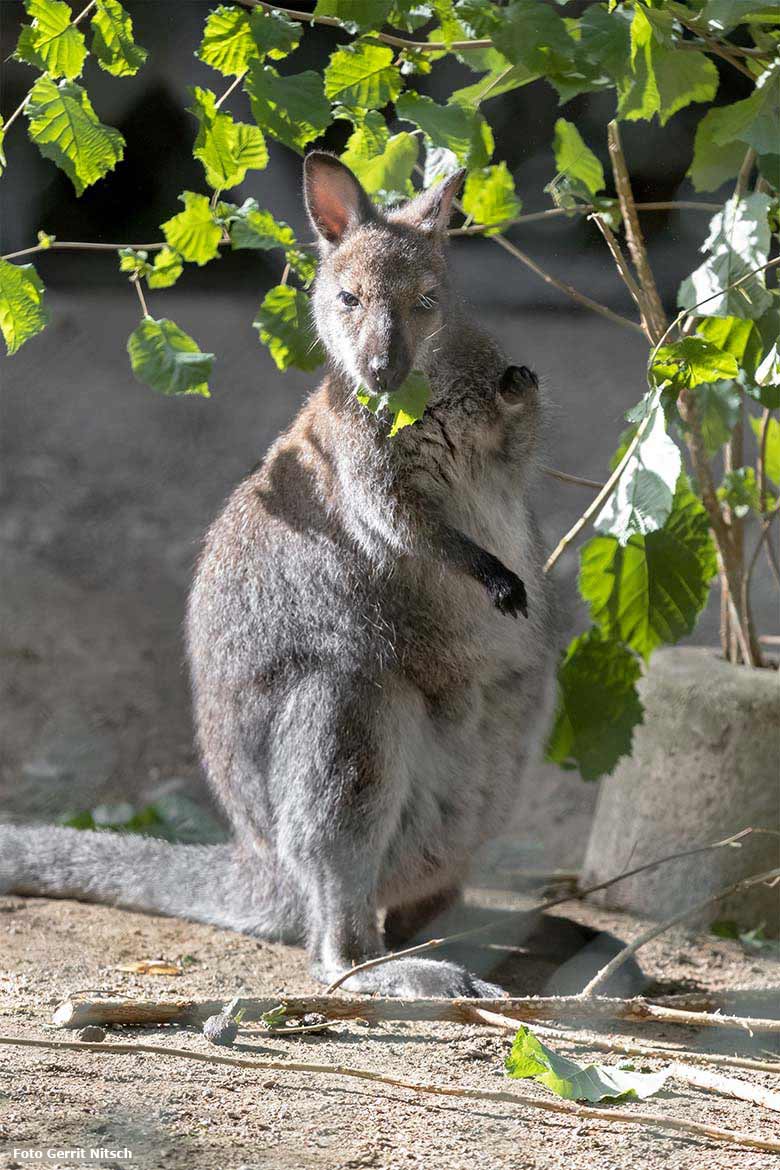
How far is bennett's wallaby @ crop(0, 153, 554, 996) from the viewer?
11.6 ft

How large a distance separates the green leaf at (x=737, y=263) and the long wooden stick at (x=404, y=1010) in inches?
63.0

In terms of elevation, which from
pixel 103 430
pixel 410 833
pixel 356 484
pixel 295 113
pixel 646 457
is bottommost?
pixel 103 430

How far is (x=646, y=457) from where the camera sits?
9.33ft

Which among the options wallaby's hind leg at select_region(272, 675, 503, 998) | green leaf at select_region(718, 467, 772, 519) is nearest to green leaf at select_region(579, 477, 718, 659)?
green leaf at select_region(718, 467, 772, 519)

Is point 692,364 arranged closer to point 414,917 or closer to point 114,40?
point 114,40

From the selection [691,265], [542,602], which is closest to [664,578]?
[542,602]

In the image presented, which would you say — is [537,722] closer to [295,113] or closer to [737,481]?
[737,481]

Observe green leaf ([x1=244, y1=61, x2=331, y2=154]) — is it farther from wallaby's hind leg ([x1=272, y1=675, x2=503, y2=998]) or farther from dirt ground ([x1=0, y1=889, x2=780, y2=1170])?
dirt ground ([x1=0, y1=889, x2=780, y2=1170])

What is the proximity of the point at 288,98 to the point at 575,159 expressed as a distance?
3.69 feet

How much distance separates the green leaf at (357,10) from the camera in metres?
3.13

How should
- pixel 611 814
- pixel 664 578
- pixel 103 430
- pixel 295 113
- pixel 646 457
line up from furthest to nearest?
1. pixel 103 430
2. pixel 611 814
3. pixel 664 578
4. pixel 295 113
5. pixel 646 457

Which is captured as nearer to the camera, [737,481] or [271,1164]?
[271,1164]

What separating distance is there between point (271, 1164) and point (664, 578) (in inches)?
86.5

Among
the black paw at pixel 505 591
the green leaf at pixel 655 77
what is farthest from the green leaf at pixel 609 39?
the black paw at pixel 505 591
